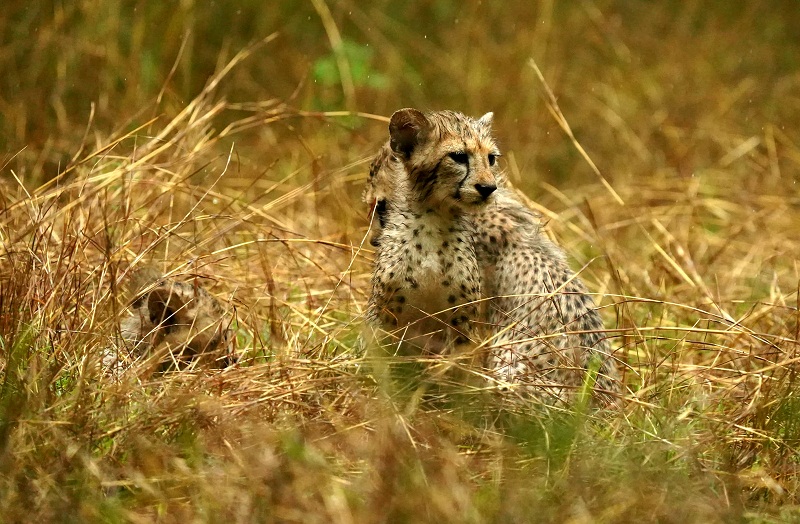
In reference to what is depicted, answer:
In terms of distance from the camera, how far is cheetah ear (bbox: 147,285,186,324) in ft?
14.3

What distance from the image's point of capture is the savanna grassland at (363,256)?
3.28m

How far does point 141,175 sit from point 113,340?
1490 mm

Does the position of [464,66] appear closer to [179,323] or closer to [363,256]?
[363,256]

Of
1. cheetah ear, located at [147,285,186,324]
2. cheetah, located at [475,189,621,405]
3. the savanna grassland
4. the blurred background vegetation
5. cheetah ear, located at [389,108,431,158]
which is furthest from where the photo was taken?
the blurred background vegetation

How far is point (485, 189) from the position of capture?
13.6 ft

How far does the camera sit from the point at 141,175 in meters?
5.36

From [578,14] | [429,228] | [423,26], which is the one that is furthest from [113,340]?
[578,14]

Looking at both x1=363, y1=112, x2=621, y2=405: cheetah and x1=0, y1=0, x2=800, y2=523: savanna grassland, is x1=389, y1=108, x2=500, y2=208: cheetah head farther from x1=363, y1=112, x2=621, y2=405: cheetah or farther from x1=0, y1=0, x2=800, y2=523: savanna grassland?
x1=0, y1=0, x2=800, y2=523: savanna grassland

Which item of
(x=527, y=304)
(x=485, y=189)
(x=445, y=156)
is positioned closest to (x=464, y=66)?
(x=527, y=304)

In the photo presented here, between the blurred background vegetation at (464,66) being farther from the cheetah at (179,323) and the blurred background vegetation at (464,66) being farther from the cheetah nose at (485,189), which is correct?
the cheetah nose at (485,189)

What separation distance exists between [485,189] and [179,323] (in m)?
1.34

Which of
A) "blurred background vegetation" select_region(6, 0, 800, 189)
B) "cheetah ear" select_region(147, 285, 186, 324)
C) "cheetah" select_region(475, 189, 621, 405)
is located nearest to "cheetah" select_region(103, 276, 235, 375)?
"cheetah ear" select_region(147, 285, 186, 324)

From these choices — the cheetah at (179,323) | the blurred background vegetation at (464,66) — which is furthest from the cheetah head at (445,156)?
the blurred background vegetation at (464,66)

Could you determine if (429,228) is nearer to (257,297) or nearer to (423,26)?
(257,297)
